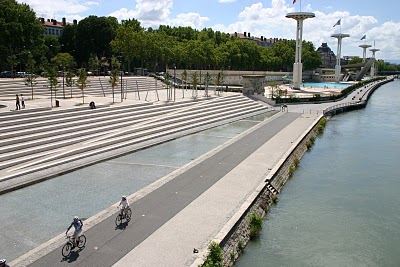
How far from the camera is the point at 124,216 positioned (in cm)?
1500

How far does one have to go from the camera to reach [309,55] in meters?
138

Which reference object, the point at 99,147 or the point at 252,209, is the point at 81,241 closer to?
the point at 252,209

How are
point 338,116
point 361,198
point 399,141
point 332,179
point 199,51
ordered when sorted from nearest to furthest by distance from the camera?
point 361,198
point 332,179
point 399,141
point 338,116
point 199,51

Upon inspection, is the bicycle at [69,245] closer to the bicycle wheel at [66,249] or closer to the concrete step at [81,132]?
the bicycle wheel at [66,249]

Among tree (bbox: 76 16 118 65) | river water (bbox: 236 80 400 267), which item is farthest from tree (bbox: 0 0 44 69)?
river water (bbox: 236 80 400 267)

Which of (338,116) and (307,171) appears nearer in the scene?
(307,171)

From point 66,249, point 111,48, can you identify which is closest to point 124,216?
point 66,249

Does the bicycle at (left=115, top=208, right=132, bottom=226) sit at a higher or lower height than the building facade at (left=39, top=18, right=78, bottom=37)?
lower

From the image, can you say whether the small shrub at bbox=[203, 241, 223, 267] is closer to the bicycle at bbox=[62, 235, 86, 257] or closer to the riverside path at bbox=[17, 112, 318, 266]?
the riverside path at bbox=[17, 112, 318, 266]

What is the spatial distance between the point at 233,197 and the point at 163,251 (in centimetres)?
568

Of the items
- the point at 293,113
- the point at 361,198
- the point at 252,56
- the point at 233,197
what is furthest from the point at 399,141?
the point at 252,56

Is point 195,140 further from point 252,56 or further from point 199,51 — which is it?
point 252,56

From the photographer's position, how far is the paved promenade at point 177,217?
12.4 m

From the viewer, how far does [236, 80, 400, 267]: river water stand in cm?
1463
